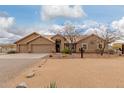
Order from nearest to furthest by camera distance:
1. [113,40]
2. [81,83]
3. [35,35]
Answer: [81,83]
[113,40]
[35,35]

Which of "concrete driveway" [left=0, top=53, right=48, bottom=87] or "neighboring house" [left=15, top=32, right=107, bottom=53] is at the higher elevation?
"neighboring house" [left=15, top=32, right=107, bottom=53]

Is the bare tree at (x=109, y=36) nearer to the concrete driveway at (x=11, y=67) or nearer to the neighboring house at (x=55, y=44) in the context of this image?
the neighboring house at (x=55, y=44)

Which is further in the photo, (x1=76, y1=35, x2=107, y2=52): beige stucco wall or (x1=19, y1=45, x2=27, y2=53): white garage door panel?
(x1=19, y1=45, x2=27, y2=53): white garage door panel

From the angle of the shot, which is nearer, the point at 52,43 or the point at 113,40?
the point at 113,40

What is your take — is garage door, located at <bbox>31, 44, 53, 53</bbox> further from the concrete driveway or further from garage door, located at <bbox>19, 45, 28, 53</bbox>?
the concrete driveway

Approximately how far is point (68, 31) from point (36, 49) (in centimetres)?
664

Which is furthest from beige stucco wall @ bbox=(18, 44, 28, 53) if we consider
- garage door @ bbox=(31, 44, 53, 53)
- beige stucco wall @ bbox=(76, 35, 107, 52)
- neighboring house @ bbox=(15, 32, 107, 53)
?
beige stucco wall @ bbox=(76, 35, 107, 52)

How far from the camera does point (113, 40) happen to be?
45.8m

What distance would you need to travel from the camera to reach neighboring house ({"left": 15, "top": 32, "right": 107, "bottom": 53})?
49.4 meters

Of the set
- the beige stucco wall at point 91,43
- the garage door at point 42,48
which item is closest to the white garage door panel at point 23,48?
the garage door at point 42,48

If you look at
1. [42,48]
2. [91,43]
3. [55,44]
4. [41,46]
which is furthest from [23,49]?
[91,43]

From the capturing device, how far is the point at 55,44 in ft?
164
